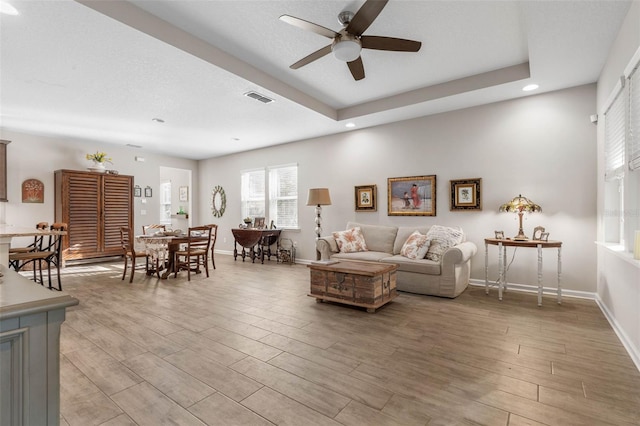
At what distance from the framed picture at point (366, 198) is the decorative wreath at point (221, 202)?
3.83m

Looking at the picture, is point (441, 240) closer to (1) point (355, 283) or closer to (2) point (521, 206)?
(2) point (521, 206)

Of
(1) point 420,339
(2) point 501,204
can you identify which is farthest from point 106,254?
(2) point 501,204

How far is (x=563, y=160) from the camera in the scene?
3.67m

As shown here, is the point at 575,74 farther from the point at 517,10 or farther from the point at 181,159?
the point at 181,159

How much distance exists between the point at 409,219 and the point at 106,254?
591 cm

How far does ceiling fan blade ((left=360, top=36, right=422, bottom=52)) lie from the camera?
2.44 meters

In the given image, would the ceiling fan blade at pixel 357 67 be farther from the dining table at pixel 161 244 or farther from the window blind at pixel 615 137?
the dining table at pixel 161 244

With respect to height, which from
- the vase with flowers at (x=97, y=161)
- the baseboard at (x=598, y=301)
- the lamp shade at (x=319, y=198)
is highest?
the vase with flowers at (x=97, y=161)

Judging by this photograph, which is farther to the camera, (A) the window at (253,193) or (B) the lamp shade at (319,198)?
(A) the window at (253,193)

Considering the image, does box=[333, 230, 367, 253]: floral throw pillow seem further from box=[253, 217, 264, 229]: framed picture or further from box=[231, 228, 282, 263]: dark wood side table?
box=[253, 217, 264, 229]: framed picture

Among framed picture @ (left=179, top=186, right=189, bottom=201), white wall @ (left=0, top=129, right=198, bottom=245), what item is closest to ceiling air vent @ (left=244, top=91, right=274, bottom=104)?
white wall @ (left=0, top=129, right=198, bottom=245)

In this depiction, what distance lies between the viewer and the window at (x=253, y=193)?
274 inches

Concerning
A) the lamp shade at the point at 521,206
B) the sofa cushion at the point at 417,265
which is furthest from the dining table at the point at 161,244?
the lamp shade at the point at 521,206

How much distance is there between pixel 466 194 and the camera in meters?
4.29
